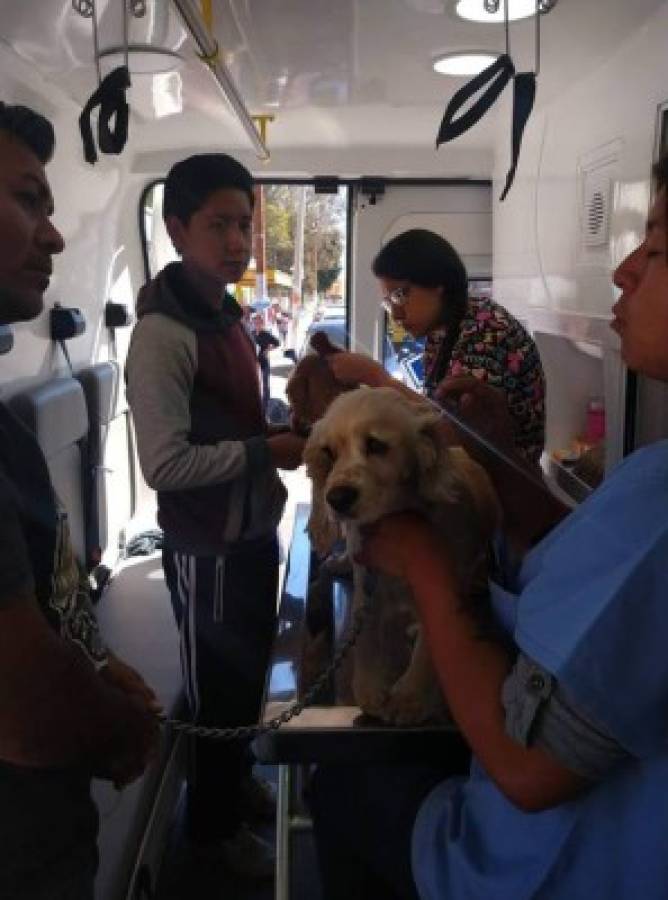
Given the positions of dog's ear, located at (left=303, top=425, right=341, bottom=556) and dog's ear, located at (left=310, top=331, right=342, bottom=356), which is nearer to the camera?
dog's ear, located at (left=303, top=425, right=341, bottom=556)

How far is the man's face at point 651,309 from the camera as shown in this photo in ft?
2.43

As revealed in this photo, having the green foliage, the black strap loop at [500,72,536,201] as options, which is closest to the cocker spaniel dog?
the black strap loop at [500,72,536,201]

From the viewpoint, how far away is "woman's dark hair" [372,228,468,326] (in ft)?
6.72

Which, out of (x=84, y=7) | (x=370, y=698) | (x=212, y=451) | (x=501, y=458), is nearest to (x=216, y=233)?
(x=212, y=451)

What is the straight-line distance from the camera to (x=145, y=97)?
262cm

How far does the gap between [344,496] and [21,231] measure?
62 cm

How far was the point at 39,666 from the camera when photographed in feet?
2.81

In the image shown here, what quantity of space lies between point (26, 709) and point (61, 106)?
230 centimetres

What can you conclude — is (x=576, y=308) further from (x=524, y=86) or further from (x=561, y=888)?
(x=561, y=888)

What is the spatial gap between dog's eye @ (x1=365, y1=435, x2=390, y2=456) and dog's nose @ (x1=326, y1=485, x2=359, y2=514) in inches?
3.9

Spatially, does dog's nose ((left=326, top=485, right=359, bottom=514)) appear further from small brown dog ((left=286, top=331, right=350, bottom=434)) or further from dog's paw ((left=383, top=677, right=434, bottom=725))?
small brown dog ((left=286, top=331, right=350, bottom=434))

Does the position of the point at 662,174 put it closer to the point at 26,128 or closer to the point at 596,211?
the point at 26,128

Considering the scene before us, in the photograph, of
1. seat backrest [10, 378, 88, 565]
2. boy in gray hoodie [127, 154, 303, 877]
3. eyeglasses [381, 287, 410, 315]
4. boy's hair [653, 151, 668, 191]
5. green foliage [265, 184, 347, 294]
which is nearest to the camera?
boy's hair [653, 151, 668, 191]

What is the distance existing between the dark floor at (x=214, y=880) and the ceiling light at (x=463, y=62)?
222cm
